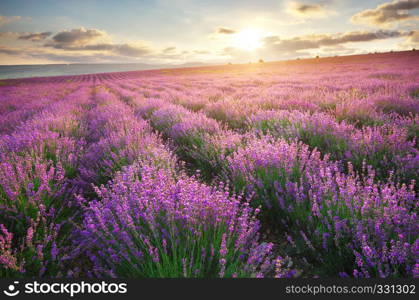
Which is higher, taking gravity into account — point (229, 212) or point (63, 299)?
point (229, 212)

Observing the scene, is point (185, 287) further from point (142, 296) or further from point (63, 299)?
point (63, 299)

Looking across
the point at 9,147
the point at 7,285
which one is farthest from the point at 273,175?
the point at 9,147

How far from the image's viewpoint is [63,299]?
1218mm

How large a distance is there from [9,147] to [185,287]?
3.26 meters

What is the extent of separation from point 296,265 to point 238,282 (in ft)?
2.22

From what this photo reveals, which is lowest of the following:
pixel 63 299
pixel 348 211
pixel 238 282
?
pixel 63 299

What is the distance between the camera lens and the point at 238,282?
1.16 metres

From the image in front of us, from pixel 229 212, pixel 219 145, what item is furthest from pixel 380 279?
pixel 219 145

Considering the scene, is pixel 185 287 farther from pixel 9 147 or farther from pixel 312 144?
pixel 9 147

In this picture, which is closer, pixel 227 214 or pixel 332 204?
pixel 227 214

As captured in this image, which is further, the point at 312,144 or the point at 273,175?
the point at 312,144

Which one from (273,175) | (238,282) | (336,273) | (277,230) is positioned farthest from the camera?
(273,175)

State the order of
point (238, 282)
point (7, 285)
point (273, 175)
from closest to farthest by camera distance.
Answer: point (238, 282), point (7, 285), point (273, 175)

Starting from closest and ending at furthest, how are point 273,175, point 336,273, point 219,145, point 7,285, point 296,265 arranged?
point 7,285 → point 336,273 → point 296,265 → point 273,175 → point 219,145
